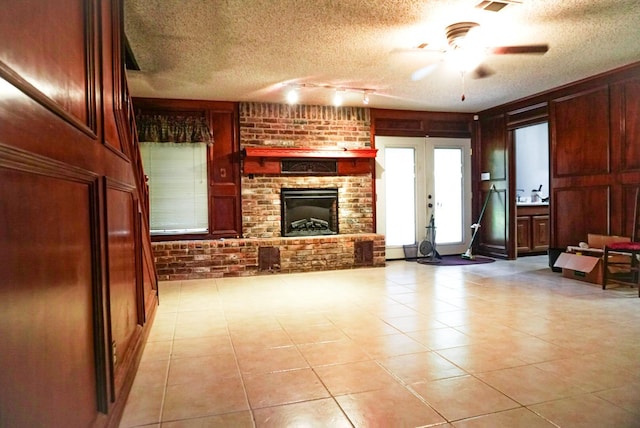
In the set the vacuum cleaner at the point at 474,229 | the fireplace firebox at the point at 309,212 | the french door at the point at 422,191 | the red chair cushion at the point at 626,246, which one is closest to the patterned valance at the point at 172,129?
the fireplace firebox at the point at 309,212

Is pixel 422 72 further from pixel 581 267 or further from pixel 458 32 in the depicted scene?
pixel 581 267

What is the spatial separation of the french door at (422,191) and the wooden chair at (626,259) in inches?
103

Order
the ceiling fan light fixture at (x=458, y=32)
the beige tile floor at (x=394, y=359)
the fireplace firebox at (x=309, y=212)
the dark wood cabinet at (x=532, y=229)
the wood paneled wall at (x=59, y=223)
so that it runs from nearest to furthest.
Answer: the wood paneled wall at (x=59, y=223)
the beige tile floor at (x=394, y=359)
the ceiling fan light fixture at (x=458, y=32)
the fireplace firebox at (x=309, y=212)
the dark wood cabinet at (x=532, y=229)

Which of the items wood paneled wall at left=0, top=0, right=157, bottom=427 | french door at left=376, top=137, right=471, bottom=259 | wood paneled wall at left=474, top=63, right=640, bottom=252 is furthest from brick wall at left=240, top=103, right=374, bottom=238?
wood paneled wall at left=0, top=0, right=157, bottom=427

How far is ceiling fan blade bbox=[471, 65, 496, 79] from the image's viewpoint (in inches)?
177

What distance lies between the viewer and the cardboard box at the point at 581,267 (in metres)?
4.58

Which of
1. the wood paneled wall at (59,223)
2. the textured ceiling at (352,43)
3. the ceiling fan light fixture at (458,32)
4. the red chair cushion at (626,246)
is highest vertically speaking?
the textured ceiling at (352,43)

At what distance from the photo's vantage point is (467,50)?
387 cm

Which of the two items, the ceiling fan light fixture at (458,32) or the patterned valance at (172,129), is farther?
the patterned valance at (172,129)

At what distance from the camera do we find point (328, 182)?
623cm

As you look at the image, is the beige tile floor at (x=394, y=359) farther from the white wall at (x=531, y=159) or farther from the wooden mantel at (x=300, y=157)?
the white wall at (x=531, y=159)

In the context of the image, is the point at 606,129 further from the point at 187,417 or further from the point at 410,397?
the point at 187,417

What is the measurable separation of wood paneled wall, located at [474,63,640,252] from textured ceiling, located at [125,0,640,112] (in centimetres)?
28

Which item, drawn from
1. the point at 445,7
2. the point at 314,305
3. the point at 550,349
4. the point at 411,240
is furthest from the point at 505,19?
the point at 411,240
